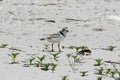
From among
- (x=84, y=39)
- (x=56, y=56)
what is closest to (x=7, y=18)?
(x=84, y=39)

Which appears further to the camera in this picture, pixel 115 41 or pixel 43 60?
pixel 115 41

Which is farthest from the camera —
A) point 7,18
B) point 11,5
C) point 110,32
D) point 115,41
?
point 11,5

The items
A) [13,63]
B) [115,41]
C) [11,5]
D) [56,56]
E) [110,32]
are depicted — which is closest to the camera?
[13,63]

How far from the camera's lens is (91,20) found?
15.9 meters

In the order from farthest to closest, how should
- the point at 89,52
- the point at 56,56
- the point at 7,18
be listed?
the point at 7,18 → the point at 89,52 → the point at 56,56

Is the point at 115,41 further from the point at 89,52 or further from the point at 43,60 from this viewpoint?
the point at 43,60

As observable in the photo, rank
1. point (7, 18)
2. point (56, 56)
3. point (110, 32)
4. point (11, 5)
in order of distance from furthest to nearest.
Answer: point (11, 5)
point (7, 18)
point (110, 32)
point (56, 56)

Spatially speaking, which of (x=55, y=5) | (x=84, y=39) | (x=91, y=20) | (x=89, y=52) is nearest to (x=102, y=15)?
(x=91, y=20)

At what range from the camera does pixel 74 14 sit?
1670cm

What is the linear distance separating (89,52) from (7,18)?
15.9 ft

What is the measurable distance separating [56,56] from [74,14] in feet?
19.2

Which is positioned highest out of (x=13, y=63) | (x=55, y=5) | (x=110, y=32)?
(x=55, y=5)

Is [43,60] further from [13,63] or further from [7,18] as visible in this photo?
[7,18]

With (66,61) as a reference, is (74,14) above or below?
above
